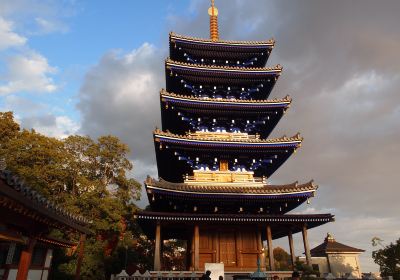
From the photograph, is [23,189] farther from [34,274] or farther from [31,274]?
[34,274]

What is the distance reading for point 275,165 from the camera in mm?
26469

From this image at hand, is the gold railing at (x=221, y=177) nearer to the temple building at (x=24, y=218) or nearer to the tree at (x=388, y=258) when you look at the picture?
the temple building at (x=24, y=218)

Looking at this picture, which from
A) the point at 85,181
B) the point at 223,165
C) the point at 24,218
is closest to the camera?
the point at 24,218

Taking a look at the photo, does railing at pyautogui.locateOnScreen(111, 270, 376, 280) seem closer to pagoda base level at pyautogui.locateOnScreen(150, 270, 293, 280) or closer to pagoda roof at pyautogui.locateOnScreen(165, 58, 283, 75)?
pagoda base level at pyautogui.locateOnScreen(150, 270, 293, 280)

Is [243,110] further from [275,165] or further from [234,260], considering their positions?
[234,260]

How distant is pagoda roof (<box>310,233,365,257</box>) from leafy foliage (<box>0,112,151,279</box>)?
22667 millimetres

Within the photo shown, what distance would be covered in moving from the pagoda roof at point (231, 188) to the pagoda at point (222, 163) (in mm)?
69

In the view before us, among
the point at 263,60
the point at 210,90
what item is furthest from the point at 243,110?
the point at 263,60

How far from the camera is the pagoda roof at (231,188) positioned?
67.1 ft

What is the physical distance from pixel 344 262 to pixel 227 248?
24056 millimetres

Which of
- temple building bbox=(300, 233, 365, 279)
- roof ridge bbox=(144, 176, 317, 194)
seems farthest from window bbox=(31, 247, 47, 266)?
temple building bbox=(300, 233, 365, 279)

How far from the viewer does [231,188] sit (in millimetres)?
21781

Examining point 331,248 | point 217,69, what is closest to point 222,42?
point 217,69

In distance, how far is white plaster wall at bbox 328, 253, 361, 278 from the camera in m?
37.9
